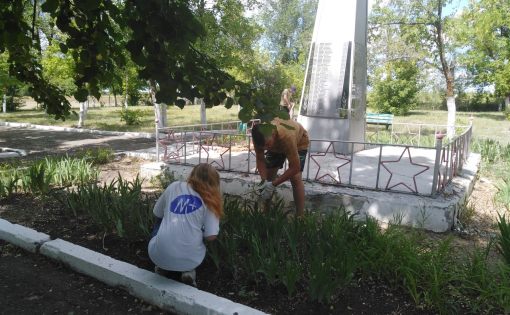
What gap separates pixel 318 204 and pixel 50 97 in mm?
3059

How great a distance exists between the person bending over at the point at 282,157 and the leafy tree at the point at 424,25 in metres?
9.63

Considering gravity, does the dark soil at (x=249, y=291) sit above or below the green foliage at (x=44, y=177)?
below

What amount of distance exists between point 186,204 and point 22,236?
1866 mm

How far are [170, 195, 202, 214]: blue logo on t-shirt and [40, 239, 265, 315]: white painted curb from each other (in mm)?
485

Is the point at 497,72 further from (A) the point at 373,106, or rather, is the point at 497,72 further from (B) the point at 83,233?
(B) the point at 83,233

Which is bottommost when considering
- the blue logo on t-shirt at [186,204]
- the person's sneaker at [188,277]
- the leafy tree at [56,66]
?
the person's sneaker at [188,277]

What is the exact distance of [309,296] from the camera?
2.61m

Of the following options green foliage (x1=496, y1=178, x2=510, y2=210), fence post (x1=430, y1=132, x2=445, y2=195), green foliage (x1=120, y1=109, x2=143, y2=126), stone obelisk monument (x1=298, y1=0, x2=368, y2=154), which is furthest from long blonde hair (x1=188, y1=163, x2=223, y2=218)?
green foliage (x1=120, y1=109, x2=143, y2=126)

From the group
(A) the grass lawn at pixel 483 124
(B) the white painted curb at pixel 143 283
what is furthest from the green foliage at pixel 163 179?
(A) the grass lawn at pixel 483 124

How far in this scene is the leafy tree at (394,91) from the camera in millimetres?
25531

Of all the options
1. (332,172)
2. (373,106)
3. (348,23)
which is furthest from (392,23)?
(373,106)

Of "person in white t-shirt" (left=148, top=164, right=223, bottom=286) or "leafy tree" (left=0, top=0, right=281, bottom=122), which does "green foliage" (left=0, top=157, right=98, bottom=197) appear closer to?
"leafy tree" (left=0, top=0, right=281, bottom=122)

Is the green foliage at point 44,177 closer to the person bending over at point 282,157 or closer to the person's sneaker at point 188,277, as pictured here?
the person bending over at point 282,157

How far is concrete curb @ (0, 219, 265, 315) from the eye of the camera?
2.46 m
